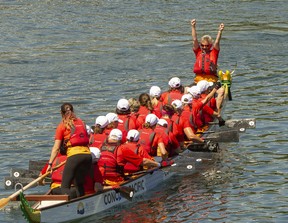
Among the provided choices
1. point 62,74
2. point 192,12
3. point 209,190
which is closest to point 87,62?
point 62,74

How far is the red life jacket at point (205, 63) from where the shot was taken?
105 feet

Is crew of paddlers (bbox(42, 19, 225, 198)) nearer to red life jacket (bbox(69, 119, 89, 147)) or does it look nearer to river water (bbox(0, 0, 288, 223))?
red life jacket (bbox(69, 119, 89, 147))

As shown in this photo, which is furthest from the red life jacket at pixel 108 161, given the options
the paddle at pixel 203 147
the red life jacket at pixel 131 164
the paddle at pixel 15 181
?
the paddle at pixel 203 147

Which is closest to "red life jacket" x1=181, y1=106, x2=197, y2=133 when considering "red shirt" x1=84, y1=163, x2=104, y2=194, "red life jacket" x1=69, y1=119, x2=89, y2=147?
"red shirt" x1=84, y1=163, x2=104, y2=194

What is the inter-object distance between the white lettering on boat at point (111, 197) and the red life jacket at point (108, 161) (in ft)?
1.69

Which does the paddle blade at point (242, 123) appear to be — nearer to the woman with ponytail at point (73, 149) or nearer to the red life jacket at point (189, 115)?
the red life jacket at point (189, 115)

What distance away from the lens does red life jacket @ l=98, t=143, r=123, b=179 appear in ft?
74.0

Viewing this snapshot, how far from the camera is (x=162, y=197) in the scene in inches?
960

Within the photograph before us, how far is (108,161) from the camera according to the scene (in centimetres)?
2255

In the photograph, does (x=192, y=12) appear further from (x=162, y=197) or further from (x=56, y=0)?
(x=162, y=197)

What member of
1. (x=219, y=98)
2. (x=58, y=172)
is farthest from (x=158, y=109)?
(x=58, y=172)

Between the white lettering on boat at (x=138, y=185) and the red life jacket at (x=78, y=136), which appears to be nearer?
the red life jacket at (x=78, y=136)

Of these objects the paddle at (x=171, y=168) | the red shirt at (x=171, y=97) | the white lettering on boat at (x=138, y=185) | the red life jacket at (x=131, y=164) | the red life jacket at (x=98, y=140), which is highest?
the red shirt at (x=171, y=97)

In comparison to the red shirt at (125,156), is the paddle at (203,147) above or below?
below
